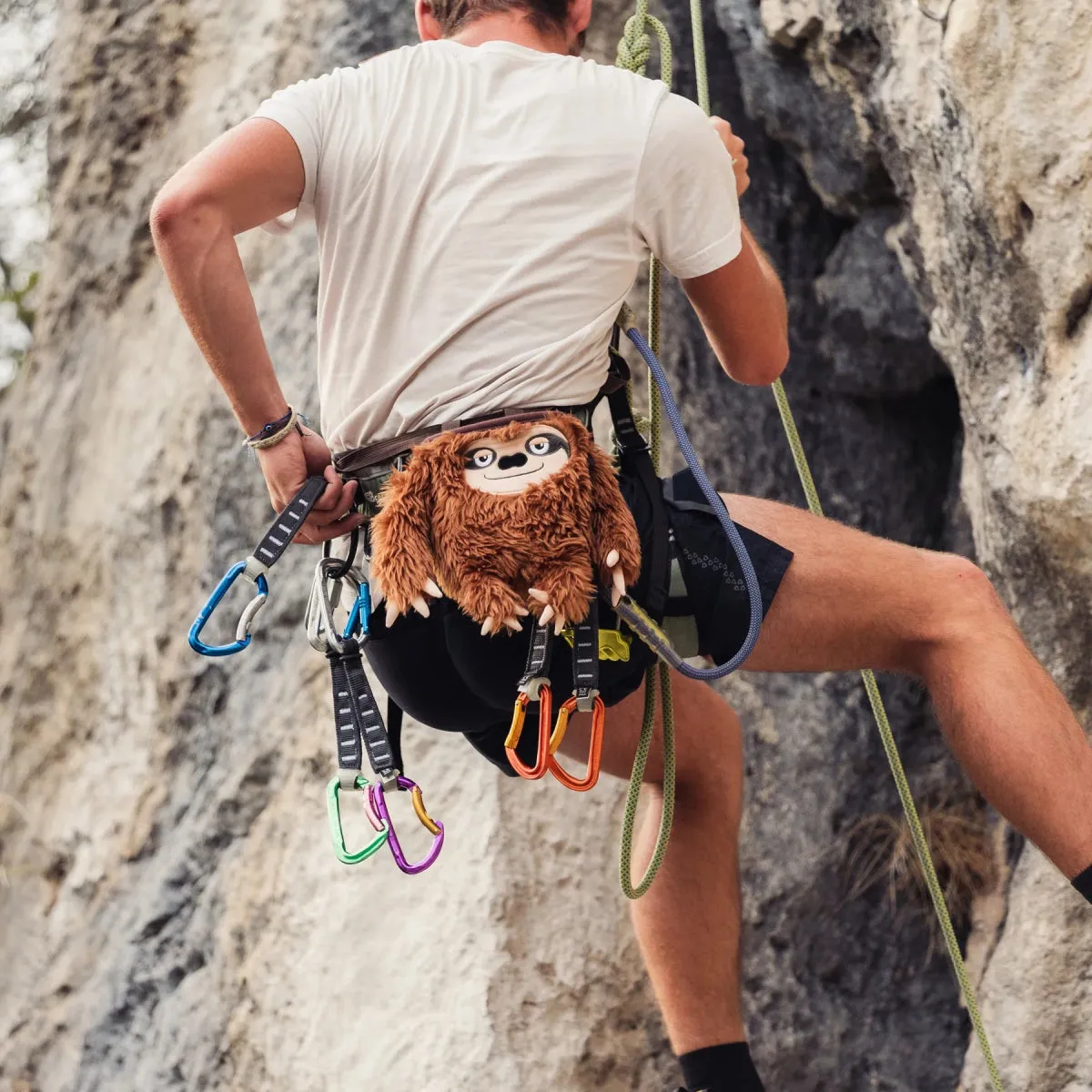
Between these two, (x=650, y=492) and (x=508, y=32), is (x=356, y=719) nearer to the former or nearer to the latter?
(x=650, y=492)

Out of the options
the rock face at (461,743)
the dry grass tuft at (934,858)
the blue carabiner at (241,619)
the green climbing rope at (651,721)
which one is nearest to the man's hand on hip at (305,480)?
the blue carabiner at (241,619)

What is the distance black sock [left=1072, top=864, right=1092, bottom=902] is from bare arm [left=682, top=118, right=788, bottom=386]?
0.86m

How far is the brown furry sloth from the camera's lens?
1.93 meters

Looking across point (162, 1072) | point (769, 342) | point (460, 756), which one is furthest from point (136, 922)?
point (769, 342)

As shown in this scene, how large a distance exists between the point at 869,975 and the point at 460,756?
112 centimetres

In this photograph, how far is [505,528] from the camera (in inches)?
76.1

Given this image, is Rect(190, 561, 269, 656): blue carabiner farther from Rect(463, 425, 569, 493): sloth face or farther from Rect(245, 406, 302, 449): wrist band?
Rect(463, 425, 569, 493): sloth face

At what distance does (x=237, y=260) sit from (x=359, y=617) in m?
0.54

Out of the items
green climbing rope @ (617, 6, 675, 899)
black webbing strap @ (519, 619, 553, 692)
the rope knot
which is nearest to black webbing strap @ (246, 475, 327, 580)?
black webbing strap @ (519, 619, 553, 692)

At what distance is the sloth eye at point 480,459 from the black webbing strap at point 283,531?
257 mm

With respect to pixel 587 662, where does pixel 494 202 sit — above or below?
above

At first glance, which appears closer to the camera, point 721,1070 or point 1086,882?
point 1086,882

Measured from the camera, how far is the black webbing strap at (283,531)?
6.75ft

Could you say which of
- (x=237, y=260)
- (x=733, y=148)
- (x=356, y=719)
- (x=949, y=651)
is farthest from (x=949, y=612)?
(x=237, y=260)
